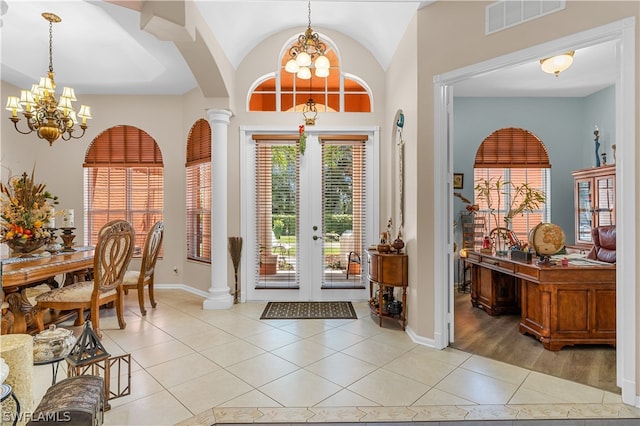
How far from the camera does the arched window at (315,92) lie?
4.91 metres

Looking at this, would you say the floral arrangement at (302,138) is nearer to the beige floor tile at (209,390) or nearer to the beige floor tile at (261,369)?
the beige floor tile at (261,369)

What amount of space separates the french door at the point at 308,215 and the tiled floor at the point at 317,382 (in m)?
1.10

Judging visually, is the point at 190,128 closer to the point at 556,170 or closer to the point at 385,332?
the point at 385,332

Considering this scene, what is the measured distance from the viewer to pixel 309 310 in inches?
175

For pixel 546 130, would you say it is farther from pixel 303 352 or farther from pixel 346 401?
pixel 346 401

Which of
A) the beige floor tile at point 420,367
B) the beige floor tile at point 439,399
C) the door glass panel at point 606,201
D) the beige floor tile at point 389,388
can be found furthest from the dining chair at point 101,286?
the door glass panel at point 606,201

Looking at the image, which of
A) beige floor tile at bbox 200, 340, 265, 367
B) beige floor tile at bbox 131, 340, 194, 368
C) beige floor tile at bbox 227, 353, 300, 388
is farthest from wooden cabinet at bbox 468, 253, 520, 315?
beige floor tile at bbox 131, 340, 194, 368

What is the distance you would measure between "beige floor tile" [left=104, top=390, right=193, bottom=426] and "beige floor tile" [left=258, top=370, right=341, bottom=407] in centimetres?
58

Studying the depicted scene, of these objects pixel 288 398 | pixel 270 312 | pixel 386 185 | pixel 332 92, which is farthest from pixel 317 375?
pixel 332 92

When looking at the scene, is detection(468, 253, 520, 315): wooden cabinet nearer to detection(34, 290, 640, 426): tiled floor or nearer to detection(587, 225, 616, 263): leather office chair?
detection(587, 225, 616, 263): leather office chair

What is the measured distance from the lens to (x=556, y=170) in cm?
587

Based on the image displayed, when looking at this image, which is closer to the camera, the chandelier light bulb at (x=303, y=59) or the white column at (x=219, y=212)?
the chandelier light bulb at (x=303, y=59)

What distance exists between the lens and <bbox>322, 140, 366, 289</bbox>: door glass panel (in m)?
4.86

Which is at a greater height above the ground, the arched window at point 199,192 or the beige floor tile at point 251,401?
the arched window at point 199,192
